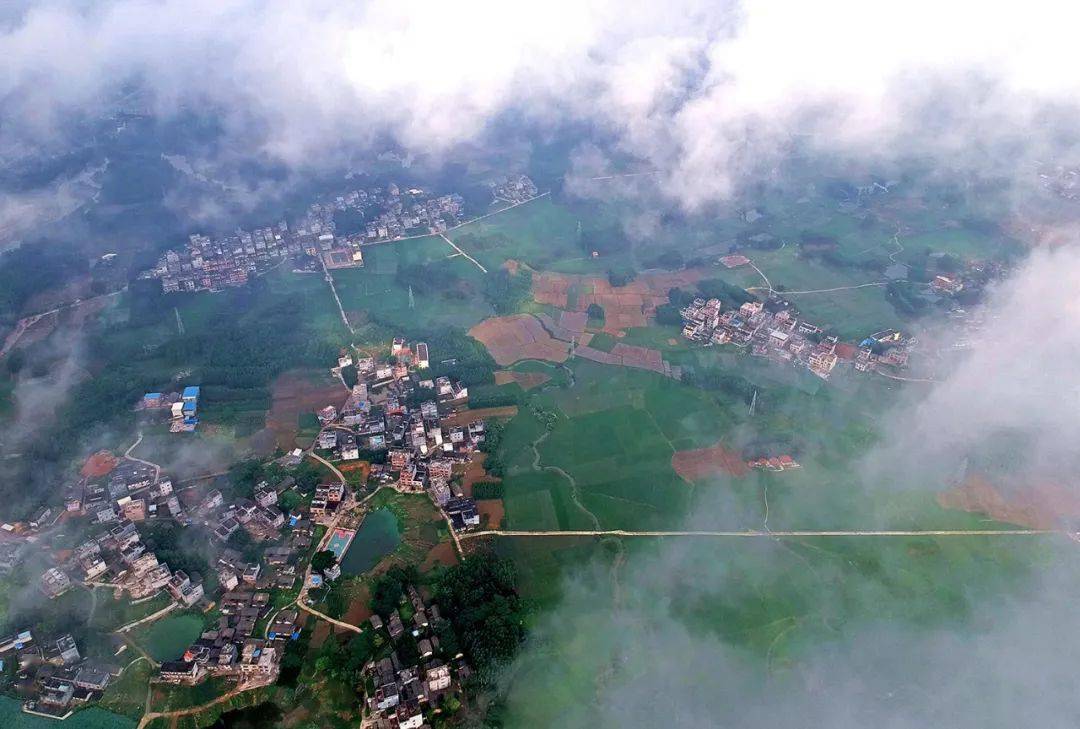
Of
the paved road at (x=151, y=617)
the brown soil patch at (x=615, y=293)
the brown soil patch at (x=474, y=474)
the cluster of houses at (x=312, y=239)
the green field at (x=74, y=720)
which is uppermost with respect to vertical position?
the cluster of houses at (x=312, y=239)

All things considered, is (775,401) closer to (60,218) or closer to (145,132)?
(60,218)

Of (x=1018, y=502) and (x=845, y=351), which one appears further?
(x=845, y=351)

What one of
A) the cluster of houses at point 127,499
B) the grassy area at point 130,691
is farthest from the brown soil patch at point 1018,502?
the cluster of houses at point 127,499

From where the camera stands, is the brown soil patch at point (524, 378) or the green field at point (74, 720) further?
the brown soil patch at point (524, 378)

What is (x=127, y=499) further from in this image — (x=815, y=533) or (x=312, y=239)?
(x=815, y=533)

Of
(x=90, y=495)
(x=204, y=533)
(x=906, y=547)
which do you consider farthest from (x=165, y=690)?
(x=906, y=547)

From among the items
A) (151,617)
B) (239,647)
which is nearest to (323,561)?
(239,647)

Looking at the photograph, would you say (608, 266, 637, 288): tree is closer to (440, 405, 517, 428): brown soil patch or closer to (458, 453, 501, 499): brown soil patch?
(440, 405, 517, 428): brown soil patch

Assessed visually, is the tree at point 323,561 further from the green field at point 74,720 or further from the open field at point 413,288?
the open field at point 413,288
